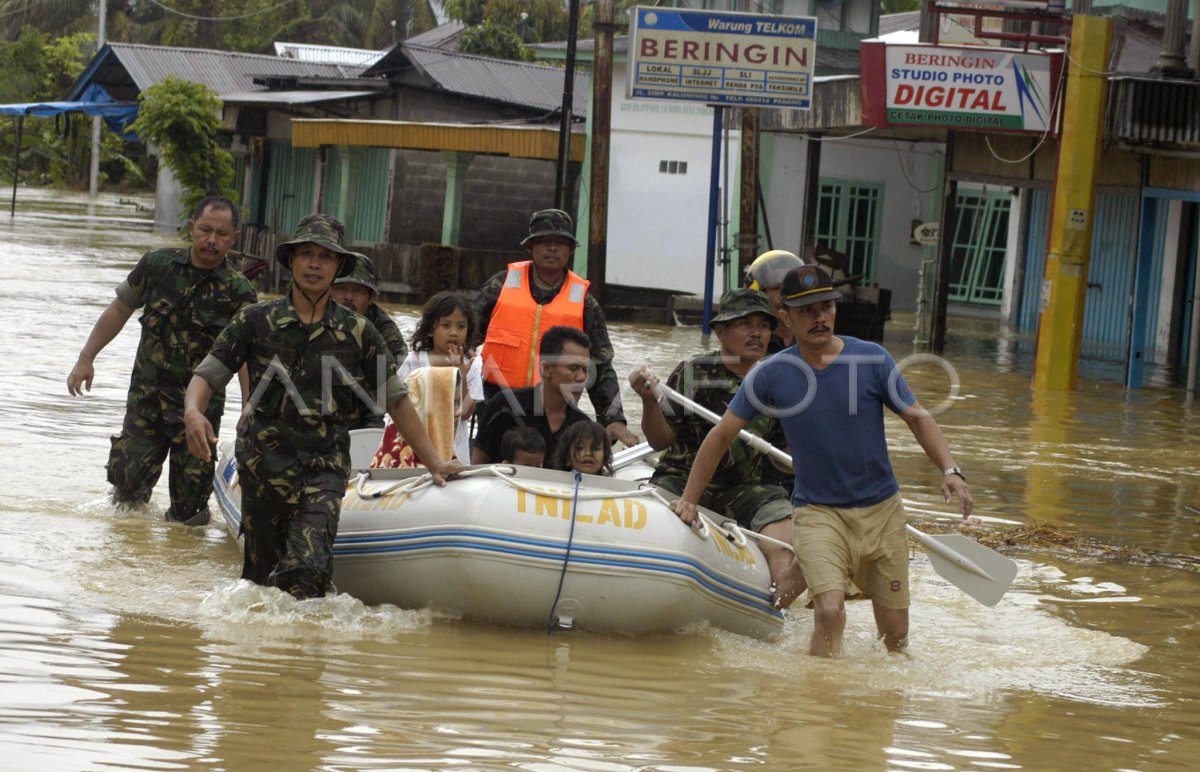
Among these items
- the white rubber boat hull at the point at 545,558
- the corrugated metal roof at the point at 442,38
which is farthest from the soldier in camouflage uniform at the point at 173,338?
the corrugated metal roof at the point at 442,38

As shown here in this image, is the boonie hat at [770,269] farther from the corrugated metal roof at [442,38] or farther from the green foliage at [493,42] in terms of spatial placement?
the corrugated metal roof at [442,38]

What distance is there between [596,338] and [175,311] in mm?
2130

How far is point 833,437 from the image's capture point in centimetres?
641

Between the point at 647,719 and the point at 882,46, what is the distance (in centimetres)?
1454

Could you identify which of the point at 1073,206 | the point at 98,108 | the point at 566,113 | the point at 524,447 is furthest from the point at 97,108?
the point at 524,447

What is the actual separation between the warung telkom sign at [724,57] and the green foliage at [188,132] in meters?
14.8

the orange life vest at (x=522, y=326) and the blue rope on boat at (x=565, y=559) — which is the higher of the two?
the orange life vest at (x=522, y=326)

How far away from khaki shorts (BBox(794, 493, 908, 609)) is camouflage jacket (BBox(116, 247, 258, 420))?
3.44 meters

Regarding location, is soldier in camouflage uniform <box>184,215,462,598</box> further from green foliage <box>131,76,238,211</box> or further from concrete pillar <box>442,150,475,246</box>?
green foliage <box>131,76,238,211</box>

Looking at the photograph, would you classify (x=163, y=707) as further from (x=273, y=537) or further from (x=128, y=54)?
(x=128, y=54)

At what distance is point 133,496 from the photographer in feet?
29.0

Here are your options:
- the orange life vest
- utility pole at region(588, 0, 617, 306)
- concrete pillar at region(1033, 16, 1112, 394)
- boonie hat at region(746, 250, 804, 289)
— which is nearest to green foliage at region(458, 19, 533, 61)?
utility pole at region(588, 0, 617, 306)

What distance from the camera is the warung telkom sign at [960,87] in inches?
724

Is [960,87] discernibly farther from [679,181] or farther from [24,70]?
[24,70]
